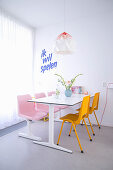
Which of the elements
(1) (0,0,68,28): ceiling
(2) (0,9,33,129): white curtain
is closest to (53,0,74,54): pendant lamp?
(1) (0,0,68,28): ceiling

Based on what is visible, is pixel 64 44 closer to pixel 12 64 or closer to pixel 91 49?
pixel 91 49

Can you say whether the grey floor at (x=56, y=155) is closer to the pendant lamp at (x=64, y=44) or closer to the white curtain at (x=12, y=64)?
the white curtain at (x=12, y=64)

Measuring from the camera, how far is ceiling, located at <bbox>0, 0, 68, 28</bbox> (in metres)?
3.16

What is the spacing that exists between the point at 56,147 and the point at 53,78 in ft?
7.84

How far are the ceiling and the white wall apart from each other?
25cm

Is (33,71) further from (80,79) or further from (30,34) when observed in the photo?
Answer: (80,79)

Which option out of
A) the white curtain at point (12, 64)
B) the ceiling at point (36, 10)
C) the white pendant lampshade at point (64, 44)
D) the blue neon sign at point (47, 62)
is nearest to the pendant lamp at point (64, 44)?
the white pendant lampshade at point (64, 44)

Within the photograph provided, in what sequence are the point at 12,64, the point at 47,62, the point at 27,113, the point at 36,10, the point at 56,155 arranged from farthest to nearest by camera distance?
1. the point at 47,62
2. the point at 12,64
3. the point at 36,10
4. the point at 27,113
5. the point at 56,155

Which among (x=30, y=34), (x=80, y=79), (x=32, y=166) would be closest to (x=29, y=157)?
(x=32, y=166)

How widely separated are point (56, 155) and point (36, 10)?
10.8 feet

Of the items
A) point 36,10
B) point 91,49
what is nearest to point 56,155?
point 91,49

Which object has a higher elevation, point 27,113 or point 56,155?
point 27,113

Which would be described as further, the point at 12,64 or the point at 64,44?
the point at 12,64

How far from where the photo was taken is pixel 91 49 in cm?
388
